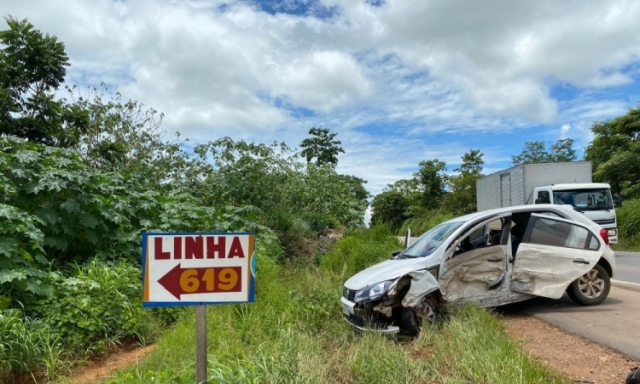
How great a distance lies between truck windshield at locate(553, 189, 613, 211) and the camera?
14289 millimetres

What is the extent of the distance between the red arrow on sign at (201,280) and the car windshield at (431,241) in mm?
3932

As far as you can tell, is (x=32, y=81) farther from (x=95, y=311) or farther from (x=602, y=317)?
(x=602, y=317)

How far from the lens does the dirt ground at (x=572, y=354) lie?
407 centimetres

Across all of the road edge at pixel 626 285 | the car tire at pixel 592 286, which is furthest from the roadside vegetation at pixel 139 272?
the road edge at pixel 626 285

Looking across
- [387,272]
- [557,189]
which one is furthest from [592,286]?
[557,189]

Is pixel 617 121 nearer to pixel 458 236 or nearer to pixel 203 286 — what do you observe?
pixel 458 236

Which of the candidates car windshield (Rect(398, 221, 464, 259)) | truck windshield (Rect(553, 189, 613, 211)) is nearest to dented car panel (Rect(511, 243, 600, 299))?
car windshield (Rect(398, 221, 464, 259))

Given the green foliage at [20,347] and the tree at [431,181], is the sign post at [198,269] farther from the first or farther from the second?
the tree at [431,181]

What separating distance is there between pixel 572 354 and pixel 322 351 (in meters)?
2.60

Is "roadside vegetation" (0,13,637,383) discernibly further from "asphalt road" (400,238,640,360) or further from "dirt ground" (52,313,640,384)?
"asphalt road" (400,238,640,360)

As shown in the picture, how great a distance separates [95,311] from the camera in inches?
239

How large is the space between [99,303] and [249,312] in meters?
2.08

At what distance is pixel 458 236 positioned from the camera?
609 cm

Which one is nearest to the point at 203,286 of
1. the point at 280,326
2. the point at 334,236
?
the point at 280,326
